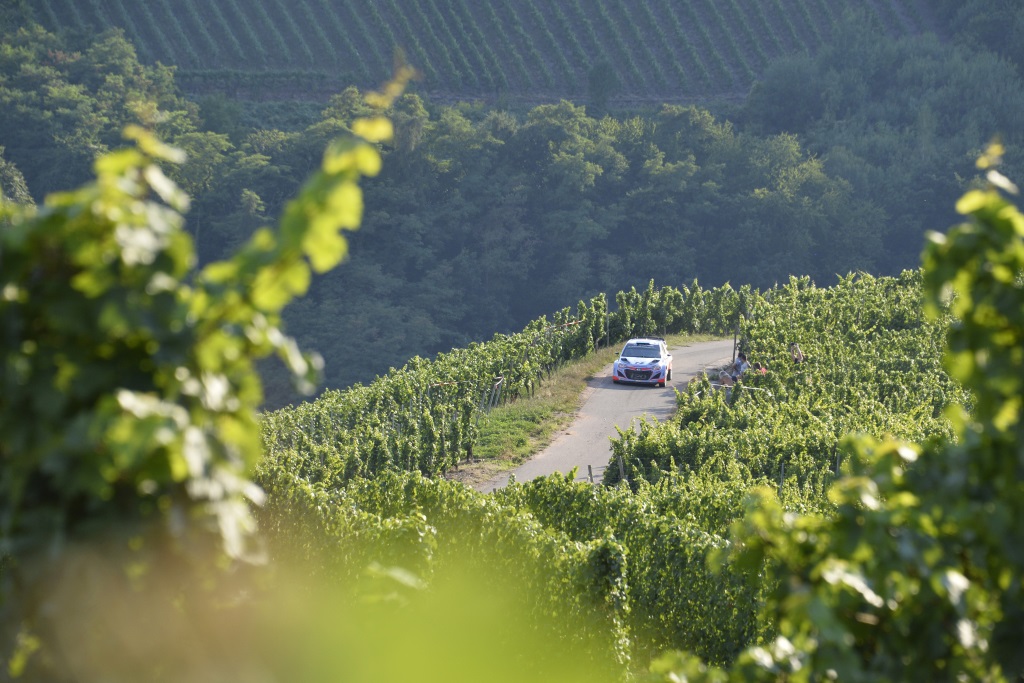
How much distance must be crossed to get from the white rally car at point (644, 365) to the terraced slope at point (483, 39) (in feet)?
169

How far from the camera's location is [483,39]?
85.1 meters

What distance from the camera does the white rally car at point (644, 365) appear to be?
30.1m

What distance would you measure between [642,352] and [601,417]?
4.10 metres

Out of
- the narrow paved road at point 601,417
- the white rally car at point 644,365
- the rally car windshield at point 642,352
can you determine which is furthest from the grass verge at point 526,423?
the rally car windshield at point 642,352

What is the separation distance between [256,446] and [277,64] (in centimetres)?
8007

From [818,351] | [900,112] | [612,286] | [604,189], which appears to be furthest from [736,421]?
[900,112]

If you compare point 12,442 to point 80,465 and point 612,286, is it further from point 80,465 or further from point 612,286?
point 612,286

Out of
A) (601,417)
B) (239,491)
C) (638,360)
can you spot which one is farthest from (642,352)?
(239,491)

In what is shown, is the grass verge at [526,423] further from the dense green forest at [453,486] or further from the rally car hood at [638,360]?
→ the rally car hood at [638,360]

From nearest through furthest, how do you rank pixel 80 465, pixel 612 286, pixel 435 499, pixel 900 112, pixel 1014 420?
1. pixel 80 465
2. pixel 1014 420
3. pixel 435 499
4. pixel 612 286
5. pixel 900 112

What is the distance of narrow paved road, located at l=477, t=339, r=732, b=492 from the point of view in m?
23.2

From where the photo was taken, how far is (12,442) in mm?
2494

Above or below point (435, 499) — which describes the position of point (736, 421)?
below

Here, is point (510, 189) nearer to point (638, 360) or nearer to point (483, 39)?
point (483, 39)
